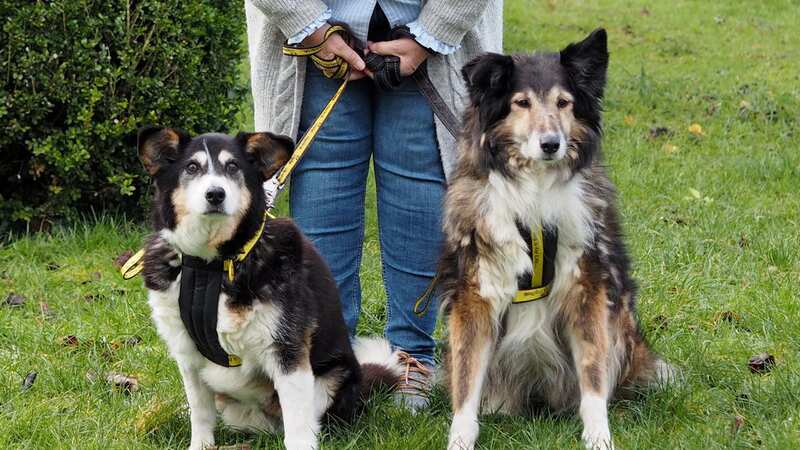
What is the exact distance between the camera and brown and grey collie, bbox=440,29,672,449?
11.4ft

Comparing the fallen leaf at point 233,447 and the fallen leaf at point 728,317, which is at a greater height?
the fallen leaf at point 233,447

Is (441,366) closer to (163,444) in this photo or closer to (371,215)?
(163,444)

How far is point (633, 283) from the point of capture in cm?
402

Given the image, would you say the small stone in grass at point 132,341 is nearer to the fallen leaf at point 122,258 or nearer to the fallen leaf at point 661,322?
the fallen leaf at point 122,258

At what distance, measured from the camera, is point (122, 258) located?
607 cm

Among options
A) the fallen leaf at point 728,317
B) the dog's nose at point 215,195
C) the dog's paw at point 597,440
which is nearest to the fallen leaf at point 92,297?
the dog's nose at point 215,195

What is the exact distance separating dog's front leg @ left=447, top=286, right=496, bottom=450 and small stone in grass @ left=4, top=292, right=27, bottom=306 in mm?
2813

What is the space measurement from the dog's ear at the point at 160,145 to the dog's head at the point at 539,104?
1023 millimetres

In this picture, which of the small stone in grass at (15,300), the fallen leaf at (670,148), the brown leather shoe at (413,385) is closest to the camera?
the brown leather shoe at (413,385)

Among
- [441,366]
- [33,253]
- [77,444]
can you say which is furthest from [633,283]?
[33,253]

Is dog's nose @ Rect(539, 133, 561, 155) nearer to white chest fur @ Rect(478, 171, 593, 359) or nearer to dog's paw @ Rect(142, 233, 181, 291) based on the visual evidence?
white chest fur @ Rect(478, 171, 593, 359)

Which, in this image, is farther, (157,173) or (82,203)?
(82,203)

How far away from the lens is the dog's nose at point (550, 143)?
3.36 metres

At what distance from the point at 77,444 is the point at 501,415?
5.29 feet
